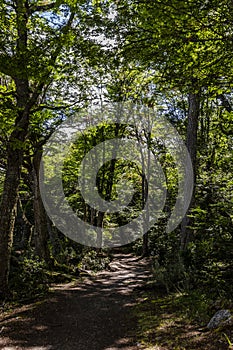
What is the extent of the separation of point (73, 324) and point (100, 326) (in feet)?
2.00

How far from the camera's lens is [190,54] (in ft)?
18.4

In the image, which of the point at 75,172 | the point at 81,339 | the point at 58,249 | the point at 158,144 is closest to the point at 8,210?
the point at 81,339

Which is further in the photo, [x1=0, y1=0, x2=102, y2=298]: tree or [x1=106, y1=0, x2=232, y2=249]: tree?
[x1=0, y1=0, x2=102, y2=298]: tree

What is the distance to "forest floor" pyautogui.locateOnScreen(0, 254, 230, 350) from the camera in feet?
17.0

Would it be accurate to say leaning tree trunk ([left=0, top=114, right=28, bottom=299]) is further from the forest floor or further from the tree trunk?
the forest floor

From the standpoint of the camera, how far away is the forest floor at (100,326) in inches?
203

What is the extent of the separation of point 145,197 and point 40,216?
13680 mm

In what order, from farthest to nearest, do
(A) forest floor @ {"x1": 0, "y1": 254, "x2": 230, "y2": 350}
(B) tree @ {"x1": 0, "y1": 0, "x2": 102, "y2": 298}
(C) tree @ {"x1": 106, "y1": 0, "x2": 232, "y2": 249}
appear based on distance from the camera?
(B) tree @ {"x1": 0, "y1": 0, "x2": 102, "y2": 298} < (A) forest floor @ {"x1": 0, "y1": 254, "x2": 230, "y2": 350} < (C) tree @ {"x1": 106, "y1": 0, "x2": 232, "y2": 249}

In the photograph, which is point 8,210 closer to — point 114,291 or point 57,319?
point 57,319

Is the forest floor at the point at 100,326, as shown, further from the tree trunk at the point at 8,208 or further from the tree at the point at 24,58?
the tree at the point at 24,58

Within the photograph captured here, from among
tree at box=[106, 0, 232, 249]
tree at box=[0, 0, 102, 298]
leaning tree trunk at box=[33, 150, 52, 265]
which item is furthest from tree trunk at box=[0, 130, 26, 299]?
tree at box=[106, 0, 232, 249]

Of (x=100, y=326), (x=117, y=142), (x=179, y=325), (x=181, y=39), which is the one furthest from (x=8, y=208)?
(x=117, y=142)

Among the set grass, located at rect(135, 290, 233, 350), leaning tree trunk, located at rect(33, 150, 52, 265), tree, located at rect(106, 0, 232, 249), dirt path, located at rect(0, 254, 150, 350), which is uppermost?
tree, located at rect(106, 0, 232, 249)


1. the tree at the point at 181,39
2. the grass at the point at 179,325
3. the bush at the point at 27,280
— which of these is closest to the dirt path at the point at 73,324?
the grass at the point at 179,325
